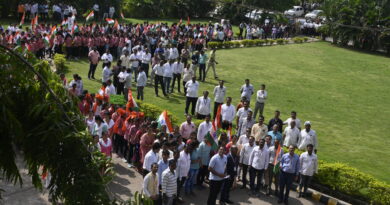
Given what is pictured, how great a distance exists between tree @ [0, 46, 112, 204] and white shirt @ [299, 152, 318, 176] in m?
8.23

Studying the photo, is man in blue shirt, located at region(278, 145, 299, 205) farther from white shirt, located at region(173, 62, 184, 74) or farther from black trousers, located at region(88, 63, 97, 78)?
black trousers, located at region(88, 63, 97, 78)

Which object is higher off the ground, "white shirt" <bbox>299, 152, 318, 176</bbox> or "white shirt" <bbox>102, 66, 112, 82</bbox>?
"white shirt" <bbox>102, 66, 112, 82</bbox>

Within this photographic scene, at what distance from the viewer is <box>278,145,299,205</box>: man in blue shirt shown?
10445 mm

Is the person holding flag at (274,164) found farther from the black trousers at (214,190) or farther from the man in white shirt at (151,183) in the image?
the man in white shirt at (151,183)

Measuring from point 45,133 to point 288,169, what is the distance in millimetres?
8234

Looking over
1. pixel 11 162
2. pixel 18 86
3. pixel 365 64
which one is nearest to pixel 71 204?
pixel 11 162

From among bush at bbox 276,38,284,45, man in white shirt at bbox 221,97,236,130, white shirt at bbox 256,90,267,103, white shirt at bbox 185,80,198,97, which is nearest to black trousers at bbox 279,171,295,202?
man in white shirt at bbox 221,97,236,130

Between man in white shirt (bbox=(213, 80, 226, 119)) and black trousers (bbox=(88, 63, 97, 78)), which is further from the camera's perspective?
black trousers (bbox=(88, 63, 97, 78))

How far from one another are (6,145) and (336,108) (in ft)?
58.0

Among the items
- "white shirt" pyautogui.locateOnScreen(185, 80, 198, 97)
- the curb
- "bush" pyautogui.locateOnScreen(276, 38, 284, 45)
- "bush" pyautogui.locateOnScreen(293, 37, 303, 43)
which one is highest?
"bush" pyautogui.locateOnScreen(293, 37, 303, 43)

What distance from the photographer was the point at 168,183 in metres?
8.93

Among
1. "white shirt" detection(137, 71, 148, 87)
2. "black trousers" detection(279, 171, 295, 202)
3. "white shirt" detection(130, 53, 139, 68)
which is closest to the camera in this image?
"black trousers" detection(279, 171, 295, 202)

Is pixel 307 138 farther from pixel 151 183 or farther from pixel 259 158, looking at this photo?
pixel 151 183

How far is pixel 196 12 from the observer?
44906 millimetres
